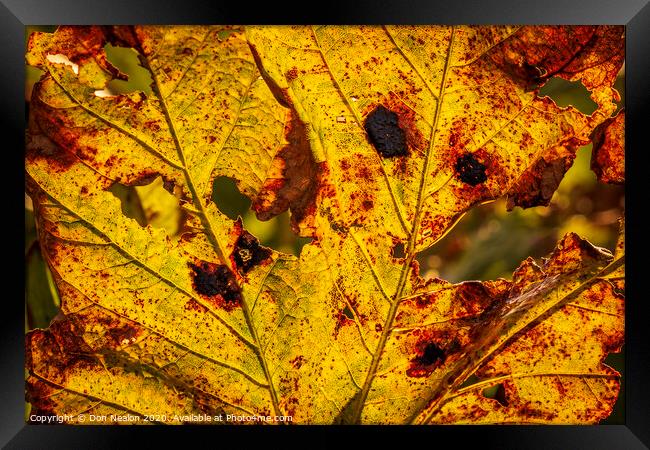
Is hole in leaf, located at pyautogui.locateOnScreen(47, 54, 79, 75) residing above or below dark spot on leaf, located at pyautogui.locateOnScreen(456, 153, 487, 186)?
above

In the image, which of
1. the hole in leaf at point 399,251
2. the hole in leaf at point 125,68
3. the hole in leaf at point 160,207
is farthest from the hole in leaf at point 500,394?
the hole in leaf at point 125,68

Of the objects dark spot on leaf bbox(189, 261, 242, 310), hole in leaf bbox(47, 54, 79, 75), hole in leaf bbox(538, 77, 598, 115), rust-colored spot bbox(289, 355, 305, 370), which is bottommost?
rust-colored spot bbox(289, 355, 305, 370)

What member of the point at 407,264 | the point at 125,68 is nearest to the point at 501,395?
the point at 407,264

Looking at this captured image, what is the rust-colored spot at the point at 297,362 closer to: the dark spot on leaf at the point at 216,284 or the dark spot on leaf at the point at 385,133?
the dark spot on leaf at the point at 216,284

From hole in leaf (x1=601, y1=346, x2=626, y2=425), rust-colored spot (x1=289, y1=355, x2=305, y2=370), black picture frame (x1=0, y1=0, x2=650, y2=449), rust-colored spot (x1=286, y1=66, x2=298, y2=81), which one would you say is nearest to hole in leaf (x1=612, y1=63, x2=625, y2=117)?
black picture frame (x1=0, y1=0, x2=650, y2=449)

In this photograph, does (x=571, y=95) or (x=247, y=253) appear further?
(x=571, y=95)

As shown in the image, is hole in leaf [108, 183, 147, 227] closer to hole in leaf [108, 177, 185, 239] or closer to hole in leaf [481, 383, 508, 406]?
hole in leaf [108, 177, 185, 239]

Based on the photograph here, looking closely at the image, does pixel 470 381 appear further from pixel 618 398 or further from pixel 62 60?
pixel 62 60
